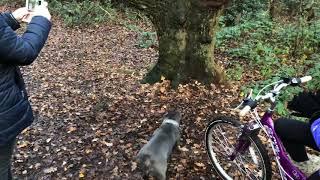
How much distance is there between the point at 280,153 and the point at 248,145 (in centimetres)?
39

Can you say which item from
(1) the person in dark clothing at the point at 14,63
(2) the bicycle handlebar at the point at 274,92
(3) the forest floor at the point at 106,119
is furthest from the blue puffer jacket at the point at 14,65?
(2) the bicycle handlebar at the point at 274,92

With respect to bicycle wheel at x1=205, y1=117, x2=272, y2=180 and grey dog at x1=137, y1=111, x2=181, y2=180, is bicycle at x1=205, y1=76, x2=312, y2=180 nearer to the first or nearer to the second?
bicycle wheel at x1=205, y1=117, x2=272, y2=180

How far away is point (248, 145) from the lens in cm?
413

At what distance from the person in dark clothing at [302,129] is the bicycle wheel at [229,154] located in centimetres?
30

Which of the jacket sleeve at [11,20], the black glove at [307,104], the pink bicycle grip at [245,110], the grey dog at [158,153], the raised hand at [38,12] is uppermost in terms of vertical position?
the raised hand at [38,12]

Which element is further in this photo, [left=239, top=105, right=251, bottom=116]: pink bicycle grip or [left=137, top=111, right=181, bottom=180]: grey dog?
[left=137, top=111, right=181, bottom=180]: grey dog

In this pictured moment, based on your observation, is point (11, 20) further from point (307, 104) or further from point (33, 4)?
point (307, 104)

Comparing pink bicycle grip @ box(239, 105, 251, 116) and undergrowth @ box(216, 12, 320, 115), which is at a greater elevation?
pink bicycle grip @ box(239, 105, 251, 116)

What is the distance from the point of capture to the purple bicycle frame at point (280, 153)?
3.79m

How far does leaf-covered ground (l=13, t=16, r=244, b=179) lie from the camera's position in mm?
5065

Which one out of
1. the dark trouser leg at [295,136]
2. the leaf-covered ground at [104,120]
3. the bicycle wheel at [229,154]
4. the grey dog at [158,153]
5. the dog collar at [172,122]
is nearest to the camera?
the dark trouser leg at [295,136]

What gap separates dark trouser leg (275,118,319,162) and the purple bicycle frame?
5cm

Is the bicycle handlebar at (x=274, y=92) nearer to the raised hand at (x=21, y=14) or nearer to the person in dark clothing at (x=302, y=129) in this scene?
the person in dark clothing at (x=302, y=129)

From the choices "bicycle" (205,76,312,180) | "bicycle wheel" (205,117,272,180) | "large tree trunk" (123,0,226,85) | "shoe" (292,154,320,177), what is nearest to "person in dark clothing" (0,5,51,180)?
"bicycle" (205,76,312,180)
